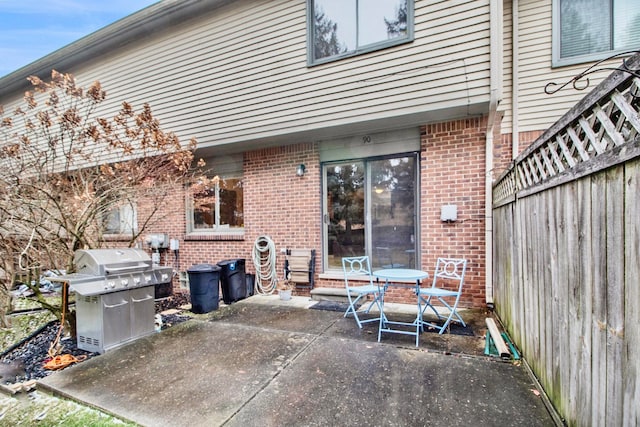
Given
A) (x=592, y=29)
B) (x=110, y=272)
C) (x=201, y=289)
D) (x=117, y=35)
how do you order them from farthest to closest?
(x=117, y=35) → (x=201, y=289) → (x=592, y=29) → (x=110, y=272)

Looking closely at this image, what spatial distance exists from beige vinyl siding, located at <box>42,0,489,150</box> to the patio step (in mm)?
2874

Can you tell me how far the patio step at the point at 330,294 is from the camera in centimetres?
536

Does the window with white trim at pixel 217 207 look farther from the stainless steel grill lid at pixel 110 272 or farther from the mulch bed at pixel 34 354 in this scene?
the stainless steel grill lid at pixel 110 272

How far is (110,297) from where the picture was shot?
3.68 meters

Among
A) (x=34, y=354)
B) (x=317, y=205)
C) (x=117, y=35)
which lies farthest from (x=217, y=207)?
(x=117, y=35)

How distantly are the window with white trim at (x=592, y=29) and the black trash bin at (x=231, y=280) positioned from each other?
6617 millimetres

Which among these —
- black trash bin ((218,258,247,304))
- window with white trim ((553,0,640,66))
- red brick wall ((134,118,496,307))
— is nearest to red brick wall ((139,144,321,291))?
red brick wall ((134,118,496,307))

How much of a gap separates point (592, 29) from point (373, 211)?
4.58m

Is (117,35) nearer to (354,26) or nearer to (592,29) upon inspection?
(354,26)

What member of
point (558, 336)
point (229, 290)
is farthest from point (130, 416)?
point (229, 290)

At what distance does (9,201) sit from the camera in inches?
156

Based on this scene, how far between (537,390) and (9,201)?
618 cm

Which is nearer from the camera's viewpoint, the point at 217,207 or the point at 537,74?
the point at 537,74

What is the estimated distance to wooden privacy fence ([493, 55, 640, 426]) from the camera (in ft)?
4.15
